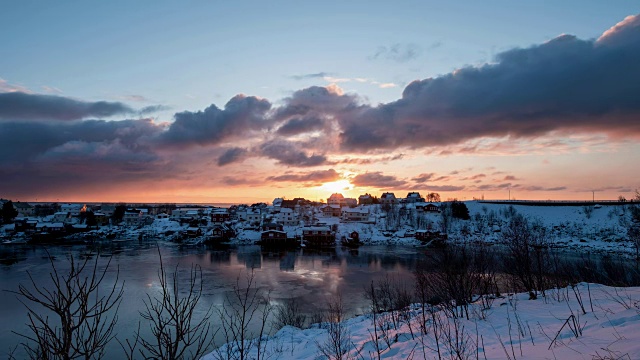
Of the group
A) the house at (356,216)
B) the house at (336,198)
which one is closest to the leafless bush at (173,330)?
the house at (356,216)

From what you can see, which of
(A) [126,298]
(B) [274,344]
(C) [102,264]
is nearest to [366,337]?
(B) [274,344]

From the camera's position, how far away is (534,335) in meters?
6.30

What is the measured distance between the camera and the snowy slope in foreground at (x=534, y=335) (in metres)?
4.96

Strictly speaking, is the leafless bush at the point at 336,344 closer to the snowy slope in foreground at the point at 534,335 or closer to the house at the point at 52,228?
the snowy slope in foreground at the point at 534,335

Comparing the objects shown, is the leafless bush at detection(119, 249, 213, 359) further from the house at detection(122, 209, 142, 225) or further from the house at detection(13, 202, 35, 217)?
the house at detection(13, 202, 35, 217)

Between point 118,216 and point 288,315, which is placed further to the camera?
point 118,216

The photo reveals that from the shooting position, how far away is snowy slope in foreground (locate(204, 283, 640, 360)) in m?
4.96

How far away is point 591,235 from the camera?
4959 cm

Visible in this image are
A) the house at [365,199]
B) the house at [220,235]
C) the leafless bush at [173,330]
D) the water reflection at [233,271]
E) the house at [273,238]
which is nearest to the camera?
the leafless bush at [173,330]

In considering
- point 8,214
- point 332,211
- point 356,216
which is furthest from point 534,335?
point 8,214

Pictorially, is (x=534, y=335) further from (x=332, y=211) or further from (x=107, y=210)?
(x=107, y=210)

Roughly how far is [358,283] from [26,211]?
116 meters

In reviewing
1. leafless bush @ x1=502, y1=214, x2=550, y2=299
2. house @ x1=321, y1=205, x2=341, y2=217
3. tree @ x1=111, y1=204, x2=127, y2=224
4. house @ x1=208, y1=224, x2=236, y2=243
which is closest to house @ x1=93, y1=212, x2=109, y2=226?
tree @ x1=111, y1=204, x2=127, y2=224

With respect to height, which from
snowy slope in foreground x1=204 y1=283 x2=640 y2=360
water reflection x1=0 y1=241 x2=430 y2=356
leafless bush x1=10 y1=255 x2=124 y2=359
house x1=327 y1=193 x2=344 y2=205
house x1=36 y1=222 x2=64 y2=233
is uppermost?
house x1=327 y1=193 x2=344 y2=205
